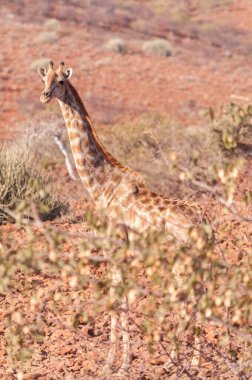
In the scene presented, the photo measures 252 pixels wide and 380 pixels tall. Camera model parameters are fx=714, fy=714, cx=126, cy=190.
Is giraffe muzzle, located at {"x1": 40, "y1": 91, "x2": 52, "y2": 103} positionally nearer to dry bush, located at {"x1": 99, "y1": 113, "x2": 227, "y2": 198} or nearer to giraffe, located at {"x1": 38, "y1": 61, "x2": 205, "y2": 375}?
giraffe, located at {"x1": 38, "y1": 61, "x2": 205, "y2": 375}

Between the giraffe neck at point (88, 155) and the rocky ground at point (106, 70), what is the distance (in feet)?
4.55

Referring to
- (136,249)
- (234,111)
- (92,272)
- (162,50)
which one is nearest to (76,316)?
(136,249)

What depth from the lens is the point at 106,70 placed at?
30922 mm

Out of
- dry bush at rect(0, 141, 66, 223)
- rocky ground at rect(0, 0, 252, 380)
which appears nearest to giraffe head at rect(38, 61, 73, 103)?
rocky ground at rect(0, 0, 252, 380)

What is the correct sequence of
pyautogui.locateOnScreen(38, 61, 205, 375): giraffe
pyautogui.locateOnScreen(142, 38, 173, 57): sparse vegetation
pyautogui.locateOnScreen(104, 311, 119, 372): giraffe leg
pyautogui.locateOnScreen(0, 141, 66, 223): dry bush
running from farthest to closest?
1. pyautogui.locateOnScreen(142, 38, 173, 57): sparse vegetation
2. pyautogui.locateOnScreen(0, 141, 66, 223): dry bush
3. pyautogui.locateOnScreen(38, 61, 205, 375): giraffe
4. pyautogui.locateOnScreen(104, 311, 119, 372): giraffe leg

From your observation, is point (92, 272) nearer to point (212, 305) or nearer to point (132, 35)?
point (212, 305)

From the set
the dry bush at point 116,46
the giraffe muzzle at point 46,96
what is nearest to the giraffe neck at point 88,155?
the giraffe muzzle at point 46,96

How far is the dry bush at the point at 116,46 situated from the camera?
34547 mm

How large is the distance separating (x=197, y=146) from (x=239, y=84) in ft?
58.9

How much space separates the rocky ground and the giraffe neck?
1388mm

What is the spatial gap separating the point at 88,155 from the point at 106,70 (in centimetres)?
2460

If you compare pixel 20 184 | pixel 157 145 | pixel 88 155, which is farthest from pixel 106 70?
pixel 88 155

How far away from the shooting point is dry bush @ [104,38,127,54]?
3455 cm

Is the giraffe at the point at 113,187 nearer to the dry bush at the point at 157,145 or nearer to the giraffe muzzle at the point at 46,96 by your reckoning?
the giraffe muzzle at the point at 46,96
